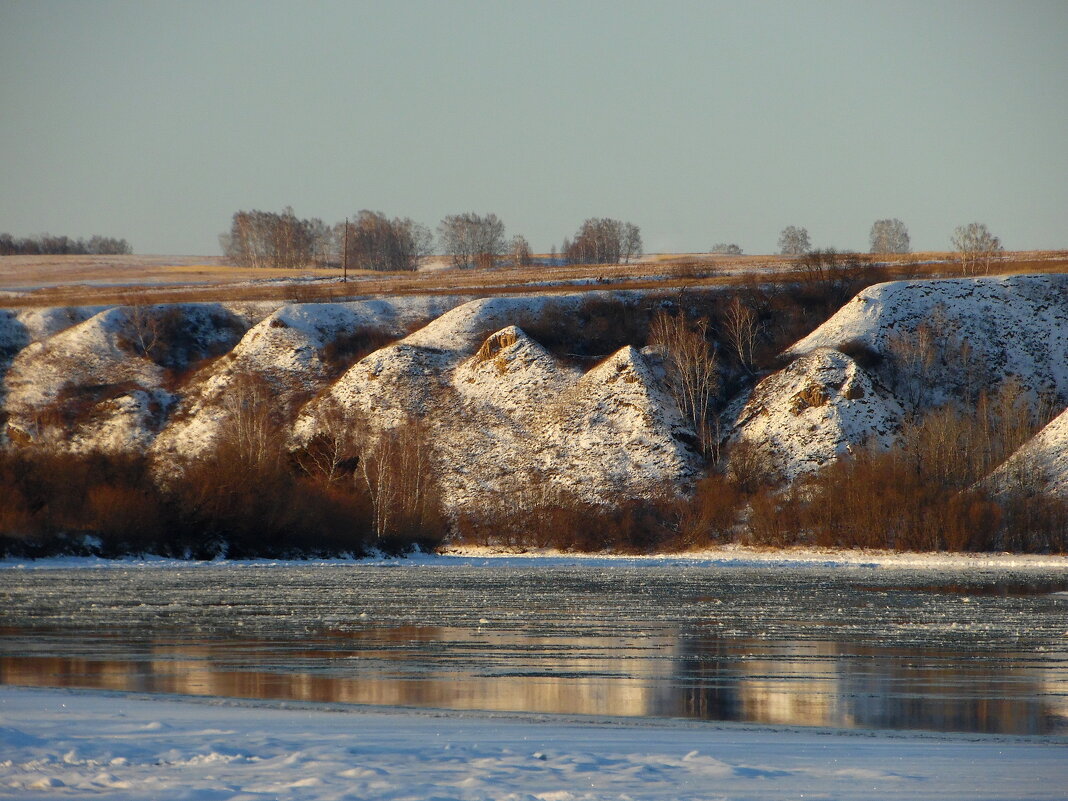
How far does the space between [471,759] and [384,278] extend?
9552 cm

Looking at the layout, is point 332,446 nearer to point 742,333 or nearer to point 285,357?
point 285,357

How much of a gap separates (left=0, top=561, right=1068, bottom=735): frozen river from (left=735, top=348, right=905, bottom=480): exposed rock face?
27.5 meters

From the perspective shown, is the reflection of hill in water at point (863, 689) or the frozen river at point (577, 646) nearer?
the reflection of hill in water at point (863, 689)

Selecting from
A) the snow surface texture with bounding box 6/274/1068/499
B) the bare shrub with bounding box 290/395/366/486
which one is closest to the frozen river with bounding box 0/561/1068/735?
the bare shrub with bounding box 290/395/366/486

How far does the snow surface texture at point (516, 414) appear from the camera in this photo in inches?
2361

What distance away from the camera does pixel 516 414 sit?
65.9 meters

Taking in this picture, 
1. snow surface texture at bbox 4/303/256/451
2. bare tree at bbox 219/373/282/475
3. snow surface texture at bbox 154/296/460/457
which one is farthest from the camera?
snow surface texture at bbox 4/303/256/451

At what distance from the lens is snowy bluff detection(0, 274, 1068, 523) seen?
2379 inches

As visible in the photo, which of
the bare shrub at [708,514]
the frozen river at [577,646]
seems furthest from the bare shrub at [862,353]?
the frozen river at [577,646]

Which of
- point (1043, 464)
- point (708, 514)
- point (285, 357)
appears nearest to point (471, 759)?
point (708, 514)

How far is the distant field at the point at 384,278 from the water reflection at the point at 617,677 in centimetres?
6369

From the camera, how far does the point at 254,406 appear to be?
208 ft

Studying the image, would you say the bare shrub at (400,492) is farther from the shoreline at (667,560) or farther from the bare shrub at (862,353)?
the bare shrub at (862,353)

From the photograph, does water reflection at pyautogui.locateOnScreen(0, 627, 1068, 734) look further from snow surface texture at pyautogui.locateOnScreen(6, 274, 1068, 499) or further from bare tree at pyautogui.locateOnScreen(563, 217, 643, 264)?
bare tree at pyautogui.locateOnScreen(563, 217, 643, 264)
